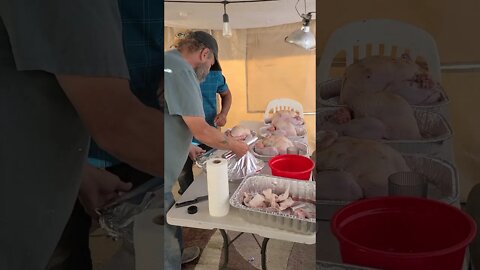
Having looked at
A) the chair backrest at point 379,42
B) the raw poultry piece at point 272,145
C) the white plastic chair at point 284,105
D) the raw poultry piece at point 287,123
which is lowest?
the raw poultry piece at point 272,145

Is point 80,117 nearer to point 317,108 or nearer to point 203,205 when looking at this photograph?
point 203,205

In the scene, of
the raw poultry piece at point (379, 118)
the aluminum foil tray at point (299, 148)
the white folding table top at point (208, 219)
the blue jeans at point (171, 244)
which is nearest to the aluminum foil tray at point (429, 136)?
the raw poultry piece at point (379, 118)

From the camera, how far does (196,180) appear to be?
677 millimetres

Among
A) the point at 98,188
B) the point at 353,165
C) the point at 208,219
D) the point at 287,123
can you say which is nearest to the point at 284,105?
the point at 287,123

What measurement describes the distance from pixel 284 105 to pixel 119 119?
0.27 metres

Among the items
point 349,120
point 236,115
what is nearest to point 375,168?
point 349,120

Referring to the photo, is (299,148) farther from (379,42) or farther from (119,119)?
(119,119)

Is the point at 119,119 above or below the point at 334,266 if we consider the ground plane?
above

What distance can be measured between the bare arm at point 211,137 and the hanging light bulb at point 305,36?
18 centimetres

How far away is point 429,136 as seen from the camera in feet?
1.81

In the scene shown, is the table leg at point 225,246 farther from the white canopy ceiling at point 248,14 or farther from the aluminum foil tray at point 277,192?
the white canopy ceiling at point 248,14

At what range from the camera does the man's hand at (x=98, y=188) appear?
0.71 m

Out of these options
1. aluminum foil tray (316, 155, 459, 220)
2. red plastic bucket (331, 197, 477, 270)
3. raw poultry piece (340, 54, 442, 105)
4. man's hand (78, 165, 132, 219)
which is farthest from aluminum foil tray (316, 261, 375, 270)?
man's hand (78, 165, 132, 219)

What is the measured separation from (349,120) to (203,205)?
0.26m
